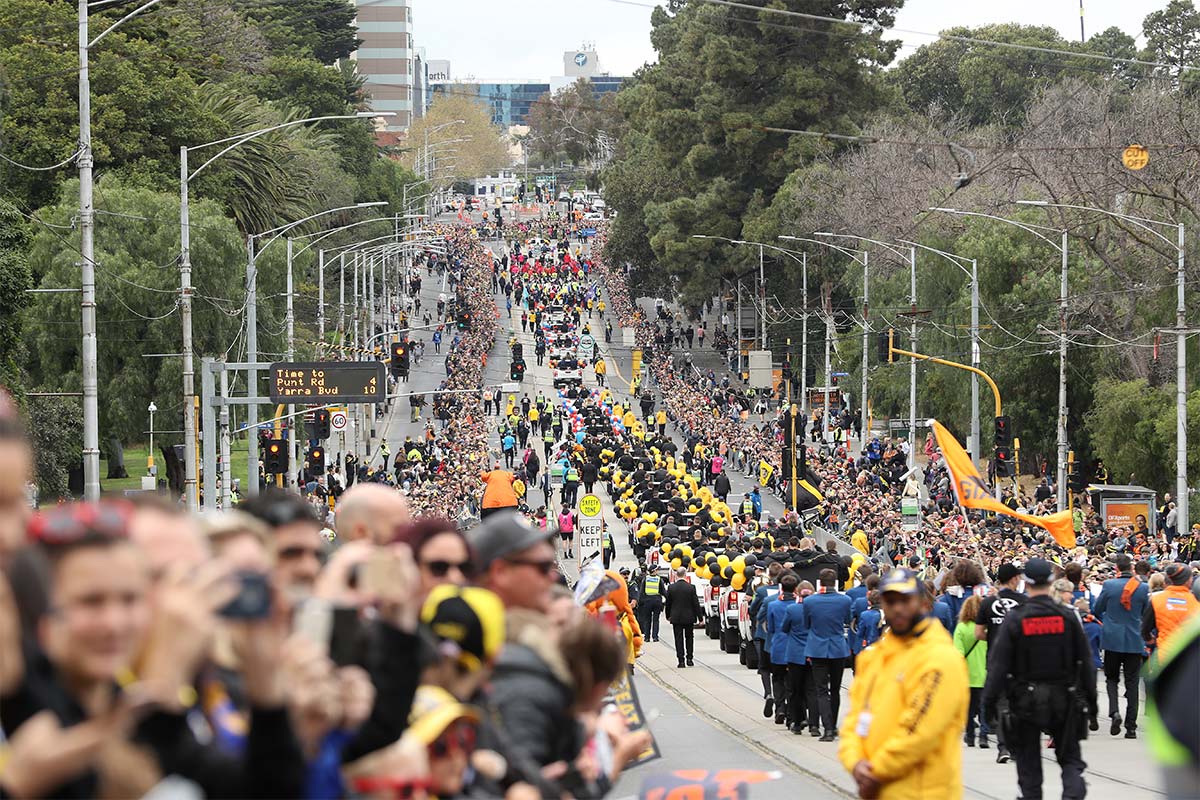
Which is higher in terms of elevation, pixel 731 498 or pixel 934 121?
pixel 934 121

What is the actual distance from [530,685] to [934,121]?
9994 cm

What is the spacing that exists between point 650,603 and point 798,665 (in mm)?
11202

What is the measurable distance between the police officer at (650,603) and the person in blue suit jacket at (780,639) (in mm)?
9937

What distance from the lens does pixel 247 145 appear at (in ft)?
222

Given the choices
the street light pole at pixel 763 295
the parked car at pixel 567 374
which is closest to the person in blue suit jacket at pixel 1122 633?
the street light pole at pixel 763 295

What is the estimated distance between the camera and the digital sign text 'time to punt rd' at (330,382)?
42188mm

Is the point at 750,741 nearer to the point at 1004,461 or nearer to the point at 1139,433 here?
the point at 1004,461

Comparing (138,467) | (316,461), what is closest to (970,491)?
(316,461)

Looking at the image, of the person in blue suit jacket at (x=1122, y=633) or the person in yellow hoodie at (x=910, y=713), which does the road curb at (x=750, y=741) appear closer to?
the person in blue suit jacket at (x=1122, y=633)

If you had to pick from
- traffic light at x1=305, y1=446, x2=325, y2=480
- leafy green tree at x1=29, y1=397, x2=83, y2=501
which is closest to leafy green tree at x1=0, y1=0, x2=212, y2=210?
leafy green tree at x1=29, y1=397, x2=83, y2=501

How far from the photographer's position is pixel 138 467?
227 ft

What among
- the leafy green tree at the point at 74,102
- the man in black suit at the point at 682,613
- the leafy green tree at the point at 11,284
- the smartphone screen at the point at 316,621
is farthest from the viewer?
the leafy green tree at the point at 74,102

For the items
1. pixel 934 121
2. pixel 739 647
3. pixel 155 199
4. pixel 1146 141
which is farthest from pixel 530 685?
pixel 934 121

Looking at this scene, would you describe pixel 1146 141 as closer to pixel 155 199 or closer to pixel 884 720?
pixel 155 199
